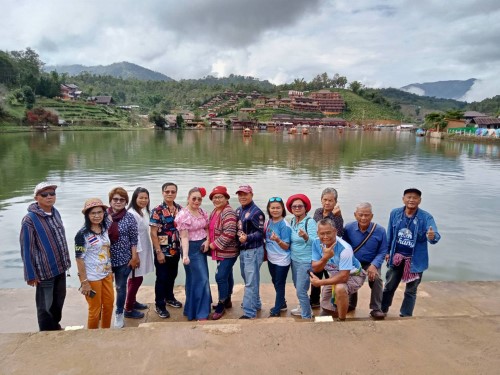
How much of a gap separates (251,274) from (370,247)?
1188mm

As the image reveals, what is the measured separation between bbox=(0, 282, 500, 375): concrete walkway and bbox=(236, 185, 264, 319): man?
1.30 metres

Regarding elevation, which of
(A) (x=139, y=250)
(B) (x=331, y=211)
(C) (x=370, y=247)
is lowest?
(A) (x=139, y=250)

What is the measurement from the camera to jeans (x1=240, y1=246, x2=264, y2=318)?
3518 mm

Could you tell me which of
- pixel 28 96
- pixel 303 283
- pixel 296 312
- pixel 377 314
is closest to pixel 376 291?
pixel 377 314

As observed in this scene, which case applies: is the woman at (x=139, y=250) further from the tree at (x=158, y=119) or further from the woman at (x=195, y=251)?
the tree at (x=158, y=119)

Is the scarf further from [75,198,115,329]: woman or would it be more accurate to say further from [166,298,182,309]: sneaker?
[166,298,182,309]: sneaker

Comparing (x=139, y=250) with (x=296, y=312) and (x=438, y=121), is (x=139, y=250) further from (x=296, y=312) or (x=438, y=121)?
(x=438, y=121)

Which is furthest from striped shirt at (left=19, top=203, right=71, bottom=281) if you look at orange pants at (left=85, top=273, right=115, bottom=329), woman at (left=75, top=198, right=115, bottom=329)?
orange pants at (left=85, top=273, right=115, bottom=329)

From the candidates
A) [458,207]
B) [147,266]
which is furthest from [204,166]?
[147,266]

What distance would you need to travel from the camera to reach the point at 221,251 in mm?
3553

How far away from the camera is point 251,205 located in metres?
3.53

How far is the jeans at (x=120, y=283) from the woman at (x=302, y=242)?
1.63 m

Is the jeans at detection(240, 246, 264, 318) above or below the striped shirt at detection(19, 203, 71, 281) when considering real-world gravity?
below

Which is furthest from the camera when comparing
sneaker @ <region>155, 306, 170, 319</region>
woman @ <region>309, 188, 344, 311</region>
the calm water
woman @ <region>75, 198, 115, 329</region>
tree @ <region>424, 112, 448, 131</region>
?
tree @ <region>424, 112, 448, 131</region>
